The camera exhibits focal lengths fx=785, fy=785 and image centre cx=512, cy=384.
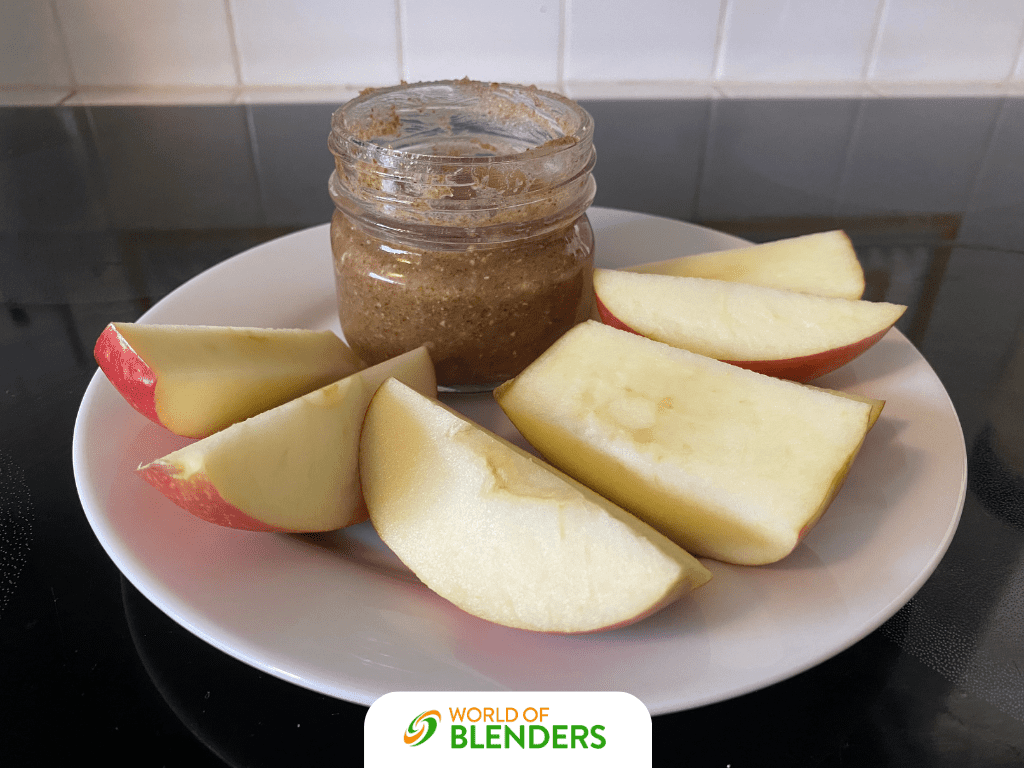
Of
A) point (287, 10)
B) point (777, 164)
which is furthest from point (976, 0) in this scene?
point (287, 10)

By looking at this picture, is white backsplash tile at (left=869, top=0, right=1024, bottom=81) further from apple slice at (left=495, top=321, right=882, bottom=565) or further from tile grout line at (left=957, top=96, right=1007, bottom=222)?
apple slice at (left=495, top=321, right=882, bottom=565)

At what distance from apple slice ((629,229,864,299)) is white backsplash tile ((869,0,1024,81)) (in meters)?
1.00

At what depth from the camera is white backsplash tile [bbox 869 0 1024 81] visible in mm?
1660

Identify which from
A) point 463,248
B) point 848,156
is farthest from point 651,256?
point 848,156

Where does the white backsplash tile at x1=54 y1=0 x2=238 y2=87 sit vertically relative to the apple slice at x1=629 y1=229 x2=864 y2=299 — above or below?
above

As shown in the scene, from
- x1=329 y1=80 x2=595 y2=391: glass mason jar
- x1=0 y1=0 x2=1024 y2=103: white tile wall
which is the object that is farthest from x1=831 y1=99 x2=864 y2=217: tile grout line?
x1=329 y1=80 x2=595 y2=391: glass mason jar

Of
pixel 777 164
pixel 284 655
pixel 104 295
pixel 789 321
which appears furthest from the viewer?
pixel 777 164

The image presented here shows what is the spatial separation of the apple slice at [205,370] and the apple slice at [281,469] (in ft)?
0.23

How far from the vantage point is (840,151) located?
5.24 ft

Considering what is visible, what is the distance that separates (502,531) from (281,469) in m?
0.19

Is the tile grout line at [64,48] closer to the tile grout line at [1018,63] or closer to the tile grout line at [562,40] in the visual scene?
the tile grout line at [562,40]

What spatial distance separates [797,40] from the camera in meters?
1.70

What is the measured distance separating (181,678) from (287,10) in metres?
1.40

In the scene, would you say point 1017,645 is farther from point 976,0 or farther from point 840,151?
point 976,0
